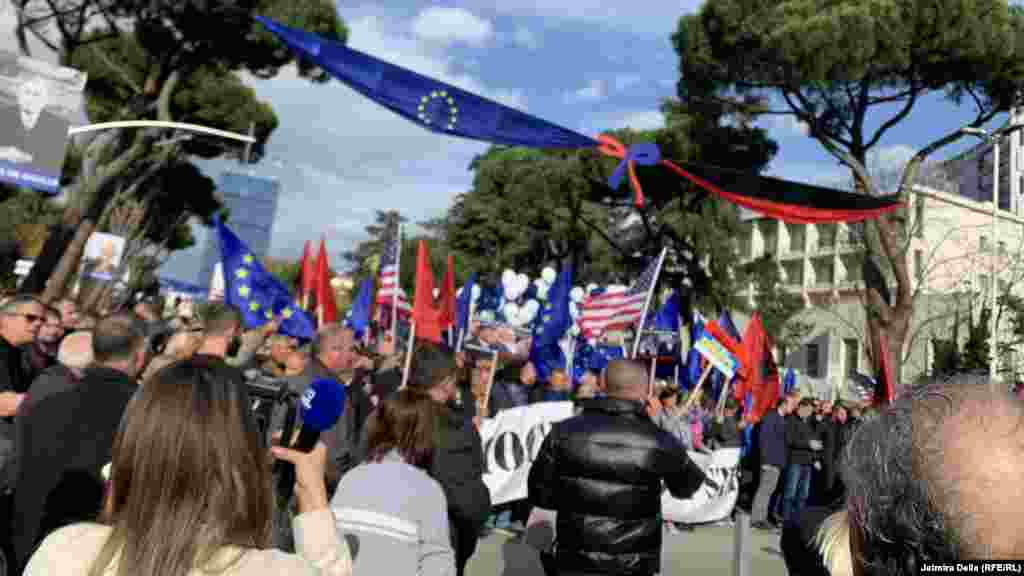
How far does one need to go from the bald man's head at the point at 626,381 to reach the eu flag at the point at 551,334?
807 centimetres

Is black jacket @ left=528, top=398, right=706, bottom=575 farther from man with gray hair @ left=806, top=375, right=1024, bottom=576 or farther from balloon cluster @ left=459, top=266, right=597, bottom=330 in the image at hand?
balloon cluster @ left=459, top=266, right=597, bottom=330

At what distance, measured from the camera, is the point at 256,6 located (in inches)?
797

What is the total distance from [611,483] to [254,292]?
7.20 metres

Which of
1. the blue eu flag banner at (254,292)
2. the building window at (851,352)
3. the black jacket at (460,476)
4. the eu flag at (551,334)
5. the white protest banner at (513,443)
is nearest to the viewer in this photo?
the black jacket at (460,476)

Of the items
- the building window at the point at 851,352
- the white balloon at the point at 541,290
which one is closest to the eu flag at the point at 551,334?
the white balloon at the point at 541,290

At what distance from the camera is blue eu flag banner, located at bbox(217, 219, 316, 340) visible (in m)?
10.4

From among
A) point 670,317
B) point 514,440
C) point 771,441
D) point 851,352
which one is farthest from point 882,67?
point 851,352

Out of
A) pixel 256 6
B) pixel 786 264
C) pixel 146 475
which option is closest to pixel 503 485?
pixel 146 475

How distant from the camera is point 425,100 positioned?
802 cm

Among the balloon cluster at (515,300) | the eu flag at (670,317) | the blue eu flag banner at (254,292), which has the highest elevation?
the balloon cluster at (515,300)

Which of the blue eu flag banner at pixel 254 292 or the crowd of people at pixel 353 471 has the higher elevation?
the blue eu flag banner at pixel 254 292

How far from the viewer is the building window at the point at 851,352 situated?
49281 millimetres

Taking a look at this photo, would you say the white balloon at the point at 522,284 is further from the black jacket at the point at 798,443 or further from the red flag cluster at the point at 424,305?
the red flag cluster at the point at 424,305

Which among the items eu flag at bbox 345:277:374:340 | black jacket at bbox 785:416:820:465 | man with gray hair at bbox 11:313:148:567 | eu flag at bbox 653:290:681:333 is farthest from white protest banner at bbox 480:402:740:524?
eu flag at bbox 653:290:681:333
